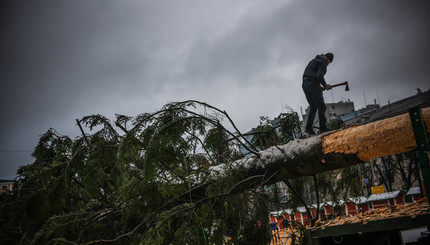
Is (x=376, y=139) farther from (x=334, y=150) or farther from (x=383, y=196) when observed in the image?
(x=383, y=196)

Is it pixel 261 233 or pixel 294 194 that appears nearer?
pixel 261 233

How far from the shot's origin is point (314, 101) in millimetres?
4906

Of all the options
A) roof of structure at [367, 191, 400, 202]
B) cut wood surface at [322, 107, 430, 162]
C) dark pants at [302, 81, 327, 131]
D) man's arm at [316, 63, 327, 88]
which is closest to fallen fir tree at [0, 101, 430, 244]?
cut wood surface at [322, 107, 430, 162]

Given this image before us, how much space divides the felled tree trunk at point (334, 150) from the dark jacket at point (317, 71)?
155cm

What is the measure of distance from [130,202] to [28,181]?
5.69ft

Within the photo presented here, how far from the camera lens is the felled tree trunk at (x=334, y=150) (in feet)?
9.73

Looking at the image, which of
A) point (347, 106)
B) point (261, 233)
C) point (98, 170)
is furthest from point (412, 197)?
point (347, 106)

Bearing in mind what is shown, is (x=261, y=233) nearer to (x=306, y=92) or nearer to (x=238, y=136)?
(x=238, y=136)

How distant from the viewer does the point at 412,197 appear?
47.5ft

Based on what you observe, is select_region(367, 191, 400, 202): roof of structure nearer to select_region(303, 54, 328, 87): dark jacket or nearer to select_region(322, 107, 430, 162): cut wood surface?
select_region(303, 54, 328, 87): dark jacket

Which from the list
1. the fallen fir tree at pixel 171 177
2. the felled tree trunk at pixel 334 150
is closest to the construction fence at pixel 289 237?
the fallen fir tree at pixel 171 177

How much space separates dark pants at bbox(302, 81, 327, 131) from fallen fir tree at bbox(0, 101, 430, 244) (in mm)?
1015

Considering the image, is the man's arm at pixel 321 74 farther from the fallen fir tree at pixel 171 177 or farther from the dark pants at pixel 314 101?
the fallen fir tree at pixel 171 177

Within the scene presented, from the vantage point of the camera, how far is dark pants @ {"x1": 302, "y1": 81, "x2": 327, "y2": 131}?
15.4 ft
